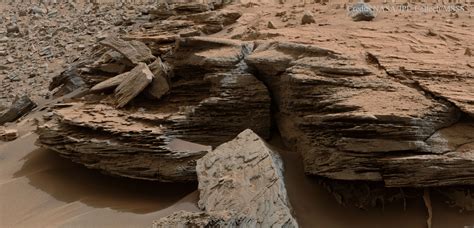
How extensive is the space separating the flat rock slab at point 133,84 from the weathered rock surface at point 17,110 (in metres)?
1.64

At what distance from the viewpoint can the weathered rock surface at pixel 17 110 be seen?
5.53 metres

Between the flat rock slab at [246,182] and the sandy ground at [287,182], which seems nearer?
the flat rock slab at [246,182]

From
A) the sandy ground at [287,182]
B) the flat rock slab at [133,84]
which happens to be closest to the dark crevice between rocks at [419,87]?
the sandy ground at [287,182]

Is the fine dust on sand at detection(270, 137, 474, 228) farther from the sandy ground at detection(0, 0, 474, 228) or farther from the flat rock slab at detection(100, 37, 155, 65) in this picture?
the flat rock slab at detection(100, 37, 155, 65)

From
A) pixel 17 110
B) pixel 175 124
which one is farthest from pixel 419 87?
pixel 17 110

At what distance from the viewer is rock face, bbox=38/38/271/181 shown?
3.98 m

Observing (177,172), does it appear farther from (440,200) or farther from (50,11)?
(50,11)

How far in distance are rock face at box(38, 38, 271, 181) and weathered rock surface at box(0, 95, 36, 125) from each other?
134 centimetres

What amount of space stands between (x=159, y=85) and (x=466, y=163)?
247 centimetres

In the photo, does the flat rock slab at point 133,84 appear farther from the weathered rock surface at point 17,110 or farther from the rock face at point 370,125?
the weathered rock surface at point 17,110

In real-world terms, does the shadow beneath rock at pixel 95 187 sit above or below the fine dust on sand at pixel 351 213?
below

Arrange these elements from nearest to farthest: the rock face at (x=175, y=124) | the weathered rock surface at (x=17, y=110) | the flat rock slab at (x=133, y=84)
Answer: the rock face at (x=175, y=124)
the flat rock slab at (x=133, y=84)
the weathered rock surface at (x=17, y=110)

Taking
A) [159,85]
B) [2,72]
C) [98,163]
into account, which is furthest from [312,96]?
[2,72]

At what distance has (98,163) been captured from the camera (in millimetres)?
4133
